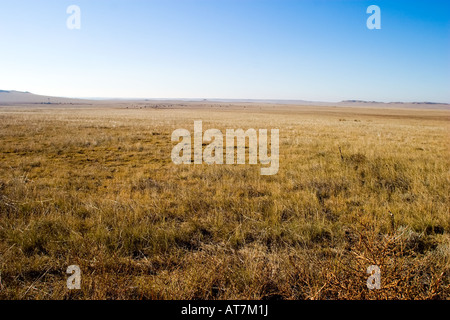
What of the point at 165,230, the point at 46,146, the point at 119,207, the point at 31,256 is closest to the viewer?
the point at 31,256

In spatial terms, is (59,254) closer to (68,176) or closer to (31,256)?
(31,256)

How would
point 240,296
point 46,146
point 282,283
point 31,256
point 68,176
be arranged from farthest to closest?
point 46,146 → point 68,176 → point 31,256 → point 282,283 → point 240,296

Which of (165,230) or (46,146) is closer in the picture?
(165,230)

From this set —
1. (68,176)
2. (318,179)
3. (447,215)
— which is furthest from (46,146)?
(447,215)

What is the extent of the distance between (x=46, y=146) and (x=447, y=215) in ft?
54.2

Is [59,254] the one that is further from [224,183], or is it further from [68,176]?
[68,176]

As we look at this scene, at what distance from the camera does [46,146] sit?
1266 centimetres

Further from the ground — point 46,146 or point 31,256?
point 46,146

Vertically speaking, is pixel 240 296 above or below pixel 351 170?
below

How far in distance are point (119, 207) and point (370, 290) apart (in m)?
4.40

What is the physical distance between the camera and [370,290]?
2.24m

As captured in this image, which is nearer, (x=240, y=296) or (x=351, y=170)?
(x=240, y=296)
